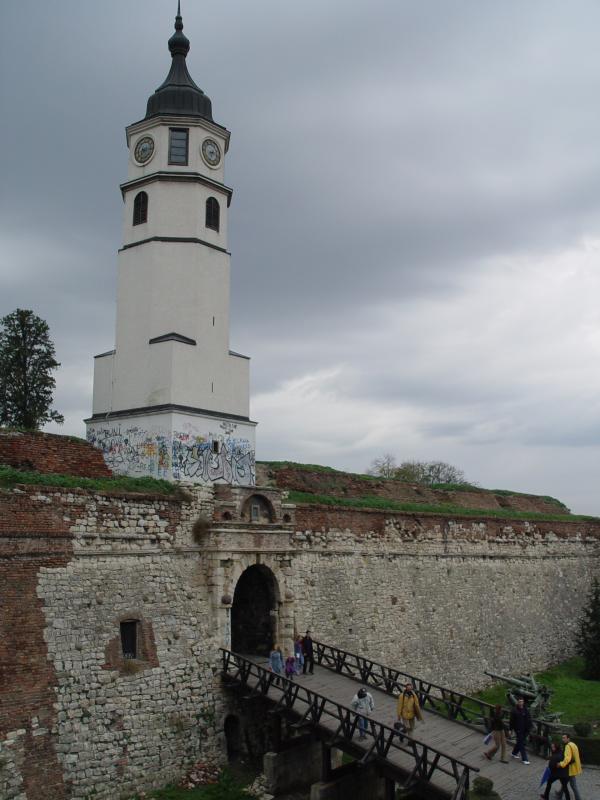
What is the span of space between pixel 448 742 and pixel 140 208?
1692 cm

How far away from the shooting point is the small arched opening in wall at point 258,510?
19.9m

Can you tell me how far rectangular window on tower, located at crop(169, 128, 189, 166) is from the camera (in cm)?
2283

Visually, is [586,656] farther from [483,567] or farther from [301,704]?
[301,704]

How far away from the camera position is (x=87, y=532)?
16.4 metres

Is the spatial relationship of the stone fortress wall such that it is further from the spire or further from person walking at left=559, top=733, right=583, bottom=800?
the spire

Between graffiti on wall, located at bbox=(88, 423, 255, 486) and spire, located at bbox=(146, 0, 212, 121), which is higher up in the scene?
spire, located at bbox=(146, 0, 212, 121)

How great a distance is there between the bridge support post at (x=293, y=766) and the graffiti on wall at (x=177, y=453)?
282 inches

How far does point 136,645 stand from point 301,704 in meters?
3.97

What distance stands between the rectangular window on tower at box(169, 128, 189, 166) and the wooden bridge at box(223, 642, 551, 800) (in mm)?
14404

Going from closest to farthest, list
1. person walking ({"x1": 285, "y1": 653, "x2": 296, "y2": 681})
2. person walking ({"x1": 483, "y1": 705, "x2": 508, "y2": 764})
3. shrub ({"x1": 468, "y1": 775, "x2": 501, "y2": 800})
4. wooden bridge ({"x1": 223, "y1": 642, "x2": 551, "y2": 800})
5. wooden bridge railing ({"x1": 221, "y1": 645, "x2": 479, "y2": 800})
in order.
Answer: shrub ({"x1": 468, "y1": 775, "x2": 501, "y2": 800}) < wooden bridge railing ({"x1": 221, "y1": 645, "x2": 479, "y2": 800}) < wooden bridge ({"x1": 223, "y1": 642, "x2": 551, "y2": 800}) < person walking ({"x1": 483, "y1": 705, "x2": 508, "y2": 764}) < person walking ({"x1": 285, "y1": 653, "x2": 296, "y2": 681})

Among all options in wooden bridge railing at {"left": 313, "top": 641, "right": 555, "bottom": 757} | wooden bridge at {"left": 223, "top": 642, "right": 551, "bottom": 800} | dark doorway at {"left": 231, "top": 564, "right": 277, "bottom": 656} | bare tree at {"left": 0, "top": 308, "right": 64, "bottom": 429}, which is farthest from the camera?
bare tree at {"left": 0, "top": 308, "right": 64, "bottom": 429}

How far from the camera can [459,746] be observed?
15773mm

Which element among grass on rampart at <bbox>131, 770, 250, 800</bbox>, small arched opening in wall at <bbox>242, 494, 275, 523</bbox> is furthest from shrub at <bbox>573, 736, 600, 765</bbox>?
small arched opening in wall at <bbox>242, 494, 275, 523</bbox>

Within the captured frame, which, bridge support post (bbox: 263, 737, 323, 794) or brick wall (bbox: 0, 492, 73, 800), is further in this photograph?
bridge support post (bbox: 263, 737, 323, 794)
